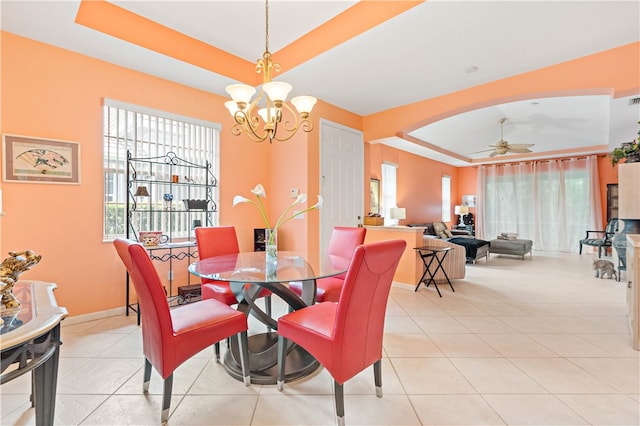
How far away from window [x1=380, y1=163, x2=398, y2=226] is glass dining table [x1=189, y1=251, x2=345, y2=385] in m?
5.17

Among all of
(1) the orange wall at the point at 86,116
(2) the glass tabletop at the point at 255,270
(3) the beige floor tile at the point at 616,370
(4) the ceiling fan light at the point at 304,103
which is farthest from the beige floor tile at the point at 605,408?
(4) the ceiling fan light at the point at 304,103

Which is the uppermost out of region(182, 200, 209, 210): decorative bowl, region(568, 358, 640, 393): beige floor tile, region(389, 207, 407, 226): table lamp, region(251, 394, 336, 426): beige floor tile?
region(182, 200, 209, 210): decorative bowl

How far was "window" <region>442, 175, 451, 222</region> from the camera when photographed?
9.88 meters

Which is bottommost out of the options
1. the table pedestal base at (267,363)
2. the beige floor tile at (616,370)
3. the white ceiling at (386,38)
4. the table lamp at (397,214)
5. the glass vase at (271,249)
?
the beige floor tile at (616,370)

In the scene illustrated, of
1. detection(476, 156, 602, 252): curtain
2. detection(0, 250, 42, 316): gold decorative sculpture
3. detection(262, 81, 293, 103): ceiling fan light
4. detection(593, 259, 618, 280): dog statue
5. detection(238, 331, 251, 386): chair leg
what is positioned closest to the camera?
detection(0, 250, 42, 316): gold decorative sculpture

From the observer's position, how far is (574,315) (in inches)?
127

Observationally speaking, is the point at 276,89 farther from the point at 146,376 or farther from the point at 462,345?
the point at 462,345

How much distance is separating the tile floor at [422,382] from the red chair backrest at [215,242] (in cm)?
84

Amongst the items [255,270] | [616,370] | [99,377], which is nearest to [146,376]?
[99,377]

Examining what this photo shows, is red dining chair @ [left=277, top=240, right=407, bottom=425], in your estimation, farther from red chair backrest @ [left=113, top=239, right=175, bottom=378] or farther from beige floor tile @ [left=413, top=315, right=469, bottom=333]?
beige floor tile @ [left=413, top=315, right=469, bottom=333]

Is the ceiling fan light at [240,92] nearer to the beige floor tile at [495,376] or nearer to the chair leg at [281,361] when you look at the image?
the chair leg at [281,361]

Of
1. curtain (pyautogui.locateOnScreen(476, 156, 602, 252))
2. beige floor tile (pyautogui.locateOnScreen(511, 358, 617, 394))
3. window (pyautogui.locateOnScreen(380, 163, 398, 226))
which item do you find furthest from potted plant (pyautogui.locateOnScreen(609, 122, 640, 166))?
curtain (pyautogui.locateOnScreen(476, 156, 602, 252))

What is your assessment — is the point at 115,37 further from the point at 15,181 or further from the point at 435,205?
the point at 435,205

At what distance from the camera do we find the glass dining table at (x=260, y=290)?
73.8 inches
